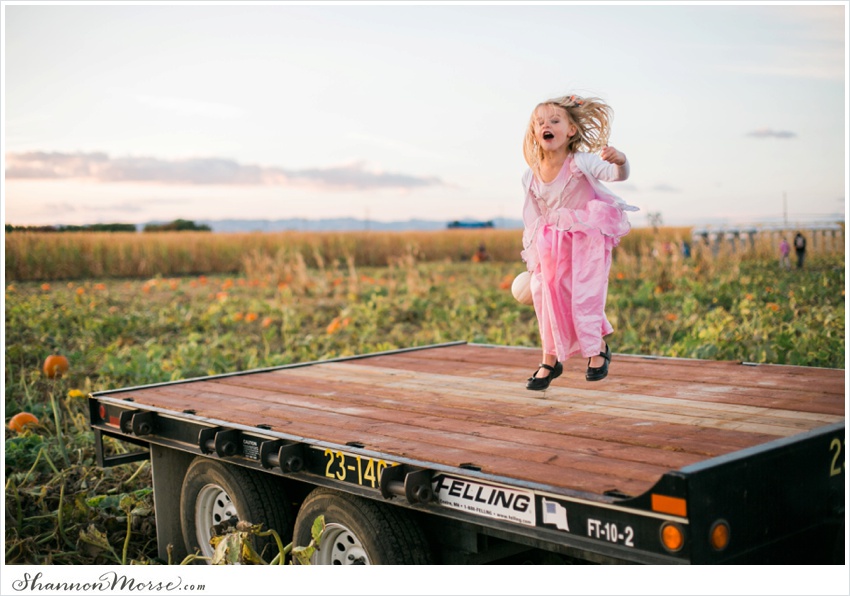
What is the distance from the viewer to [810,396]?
3889 millimetres

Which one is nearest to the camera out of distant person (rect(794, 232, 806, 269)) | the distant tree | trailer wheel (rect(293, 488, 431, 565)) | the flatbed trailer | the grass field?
the flatbed trailer

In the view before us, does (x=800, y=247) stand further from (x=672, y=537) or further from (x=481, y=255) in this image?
(x=672, y=537)

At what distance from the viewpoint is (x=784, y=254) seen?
13.4 meters

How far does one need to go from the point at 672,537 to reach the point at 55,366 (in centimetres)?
648

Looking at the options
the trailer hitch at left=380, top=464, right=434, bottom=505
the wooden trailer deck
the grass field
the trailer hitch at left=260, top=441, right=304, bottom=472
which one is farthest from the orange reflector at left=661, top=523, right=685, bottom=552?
the grass field

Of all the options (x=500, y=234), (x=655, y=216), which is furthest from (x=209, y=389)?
(x=500, y=234)

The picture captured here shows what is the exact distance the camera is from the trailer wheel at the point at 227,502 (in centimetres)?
406

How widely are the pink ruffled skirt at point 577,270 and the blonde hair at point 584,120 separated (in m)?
0.25

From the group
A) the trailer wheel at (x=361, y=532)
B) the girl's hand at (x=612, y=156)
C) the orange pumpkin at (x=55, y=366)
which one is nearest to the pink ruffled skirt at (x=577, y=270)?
the girl's hand at (x=612, y=156)

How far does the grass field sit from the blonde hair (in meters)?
2.50

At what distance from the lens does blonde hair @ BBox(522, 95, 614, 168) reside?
4.07m

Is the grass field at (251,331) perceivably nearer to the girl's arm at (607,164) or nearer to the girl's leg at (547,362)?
the girl's leg at (547,362)

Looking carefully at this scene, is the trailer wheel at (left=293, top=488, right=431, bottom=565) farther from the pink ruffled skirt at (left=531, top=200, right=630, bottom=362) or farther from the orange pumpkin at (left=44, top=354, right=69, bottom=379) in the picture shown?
the orange pumpkin at (left=44, top=354, right=69, bottom=379)
